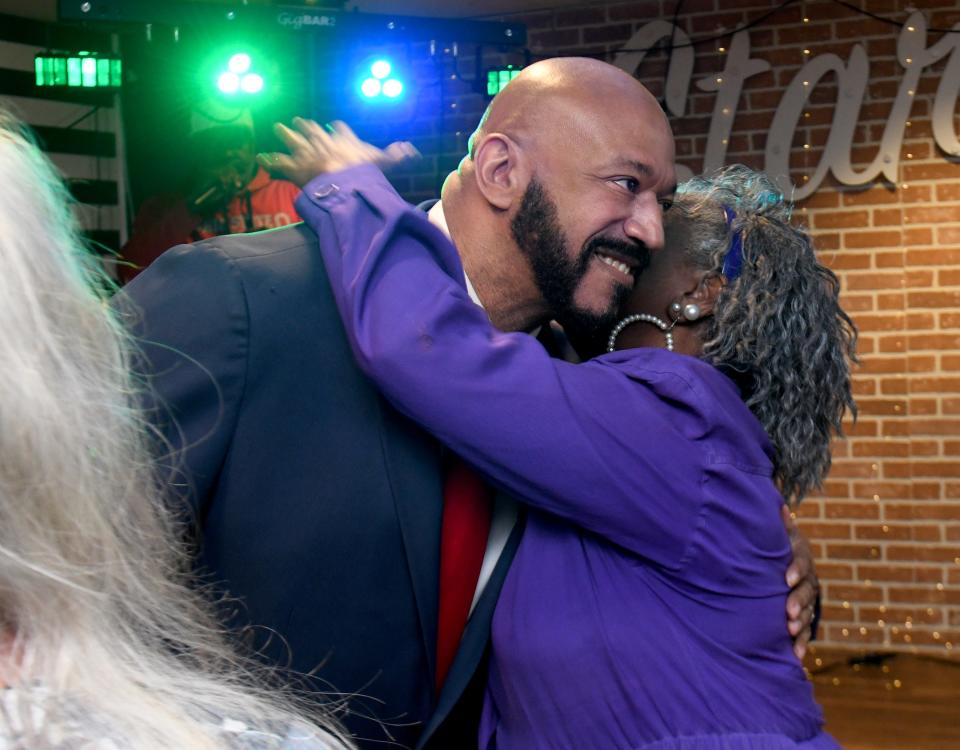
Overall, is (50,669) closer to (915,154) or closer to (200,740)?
(200,740)

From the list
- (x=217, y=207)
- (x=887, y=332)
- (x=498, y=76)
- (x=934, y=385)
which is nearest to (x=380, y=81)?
(x=498, y=76)

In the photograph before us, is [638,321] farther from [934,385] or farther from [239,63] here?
[239,63]

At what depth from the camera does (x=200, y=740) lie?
77 centimetres

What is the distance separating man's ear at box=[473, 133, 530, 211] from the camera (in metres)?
1.81

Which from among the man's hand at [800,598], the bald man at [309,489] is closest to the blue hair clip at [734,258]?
the man's hand at [800,598]

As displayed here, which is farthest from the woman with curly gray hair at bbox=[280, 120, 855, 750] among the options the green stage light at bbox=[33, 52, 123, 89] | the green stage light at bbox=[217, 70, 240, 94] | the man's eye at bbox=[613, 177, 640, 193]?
the green stage light at bbox=[33, 52, 123, 89]

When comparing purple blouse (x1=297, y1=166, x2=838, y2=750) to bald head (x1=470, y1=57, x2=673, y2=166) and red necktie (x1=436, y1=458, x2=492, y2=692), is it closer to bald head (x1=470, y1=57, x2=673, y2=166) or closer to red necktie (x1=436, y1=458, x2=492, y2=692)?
red necktie (x1=436, y1=458, x2=492, y2=692)

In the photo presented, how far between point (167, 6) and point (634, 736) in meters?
4.31

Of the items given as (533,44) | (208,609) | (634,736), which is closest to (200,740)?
(208,609)

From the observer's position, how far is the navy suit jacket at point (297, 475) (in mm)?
→ 1428

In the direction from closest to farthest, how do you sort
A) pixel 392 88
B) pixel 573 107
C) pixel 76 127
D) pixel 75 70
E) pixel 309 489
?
pixel 309 489
pixel 573 107
pixel 75 70
pixel 392 88
pixel 76 127

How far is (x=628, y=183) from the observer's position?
177 centimetres

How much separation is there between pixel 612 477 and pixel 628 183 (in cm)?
49

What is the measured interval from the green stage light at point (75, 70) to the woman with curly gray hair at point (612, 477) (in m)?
4.24
